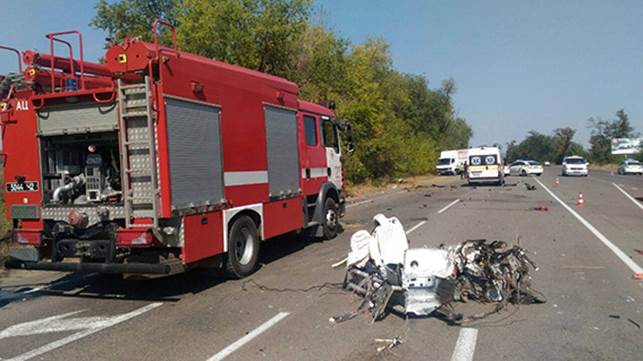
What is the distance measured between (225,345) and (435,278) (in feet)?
7.62

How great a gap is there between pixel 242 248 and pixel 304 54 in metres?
21.5

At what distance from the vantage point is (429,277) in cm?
581

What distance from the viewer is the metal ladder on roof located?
671 centimetres

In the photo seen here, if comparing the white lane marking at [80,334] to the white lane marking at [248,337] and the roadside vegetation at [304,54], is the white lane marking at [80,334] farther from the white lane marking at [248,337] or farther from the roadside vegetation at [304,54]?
the roadside vegetation at [304,54]

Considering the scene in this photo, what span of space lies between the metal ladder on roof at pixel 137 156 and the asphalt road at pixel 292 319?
4.19ft

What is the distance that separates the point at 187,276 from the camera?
8.66m

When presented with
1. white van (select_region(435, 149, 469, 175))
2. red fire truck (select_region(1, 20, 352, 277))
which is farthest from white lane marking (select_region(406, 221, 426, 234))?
white van (select_region(435, 149, 469, 175))

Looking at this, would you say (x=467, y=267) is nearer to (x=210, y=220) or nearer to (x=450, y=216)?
(x=210, y=220)

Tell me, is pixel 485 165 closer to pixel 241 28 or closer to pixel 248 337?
pixel 241 28

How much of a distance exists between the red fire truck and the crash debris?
2250mm

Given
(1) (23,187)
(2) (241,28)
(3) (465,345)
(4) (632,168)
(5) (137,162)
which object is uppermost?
(2) (241,28)

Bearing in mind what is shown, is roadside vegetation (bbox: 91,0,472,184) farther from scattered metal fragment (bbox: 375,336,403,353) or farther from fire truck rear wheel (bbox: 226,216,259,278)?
scattered metal fragment (bbox: 375,336,403,353)

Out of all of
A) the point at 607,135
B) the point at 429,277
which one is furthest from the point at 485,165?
the point at 607,135

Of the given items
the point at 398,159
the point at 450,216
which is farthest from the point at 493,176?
the point at 450,216
